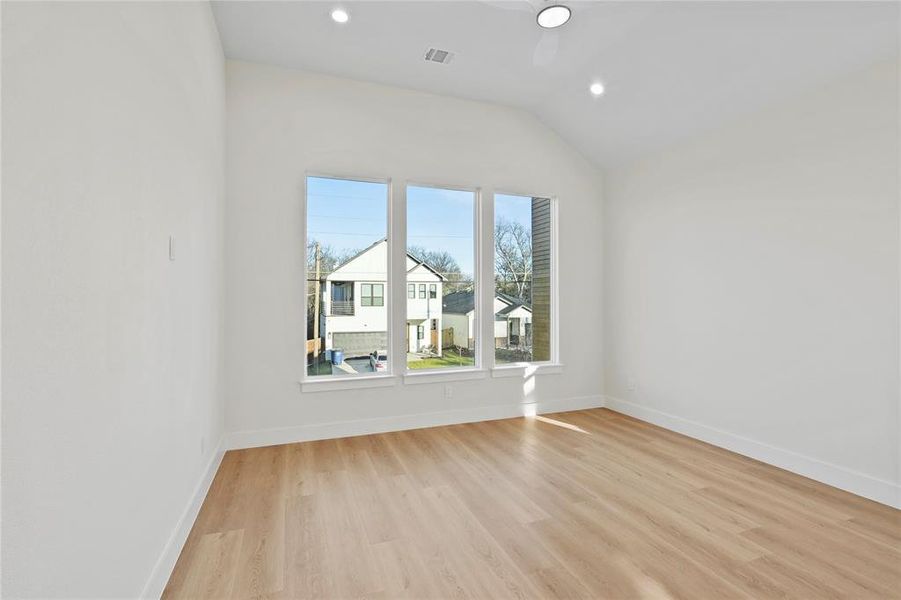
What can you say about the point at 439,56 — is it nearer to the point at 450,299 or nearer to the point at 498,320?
the point at 450,299

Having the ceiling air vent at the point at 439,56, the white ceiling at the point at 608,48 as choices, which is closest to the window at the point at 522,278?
the white ceiling at the point at 608,48

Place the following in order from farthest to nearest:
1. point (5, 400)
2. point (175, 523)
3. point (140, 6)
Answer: point (175, 523) < point (140, 6) < point (5, 400)

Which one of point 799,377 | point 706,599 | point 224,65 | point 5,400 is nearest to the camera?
point 5,400

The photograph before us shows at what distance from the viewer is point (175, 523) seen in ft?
6.67

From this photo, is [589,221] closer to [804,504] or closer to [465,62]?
[465,62]

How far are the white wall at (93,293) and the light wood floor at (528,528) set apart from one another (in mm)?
505

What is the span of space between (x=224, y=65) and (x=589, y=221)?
3787 millimetres

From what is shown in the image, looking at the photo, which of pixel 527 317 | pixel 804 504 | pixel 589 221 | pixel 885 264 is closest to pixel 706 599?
pixel 804 504

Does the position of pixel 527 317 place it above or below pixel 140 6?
below

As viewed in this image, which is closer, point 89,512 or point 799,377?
point 89,512

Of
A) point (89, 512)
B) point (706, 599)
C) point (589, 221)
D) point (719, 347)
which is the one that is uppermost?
point (589, 221)

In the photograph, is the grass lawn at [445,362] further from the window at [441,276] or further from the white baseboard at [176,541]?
the white baseboard at [176,541]

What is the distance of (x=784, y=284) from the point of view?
10.3ft

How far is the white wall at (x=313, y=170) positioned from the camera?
3.55 m
